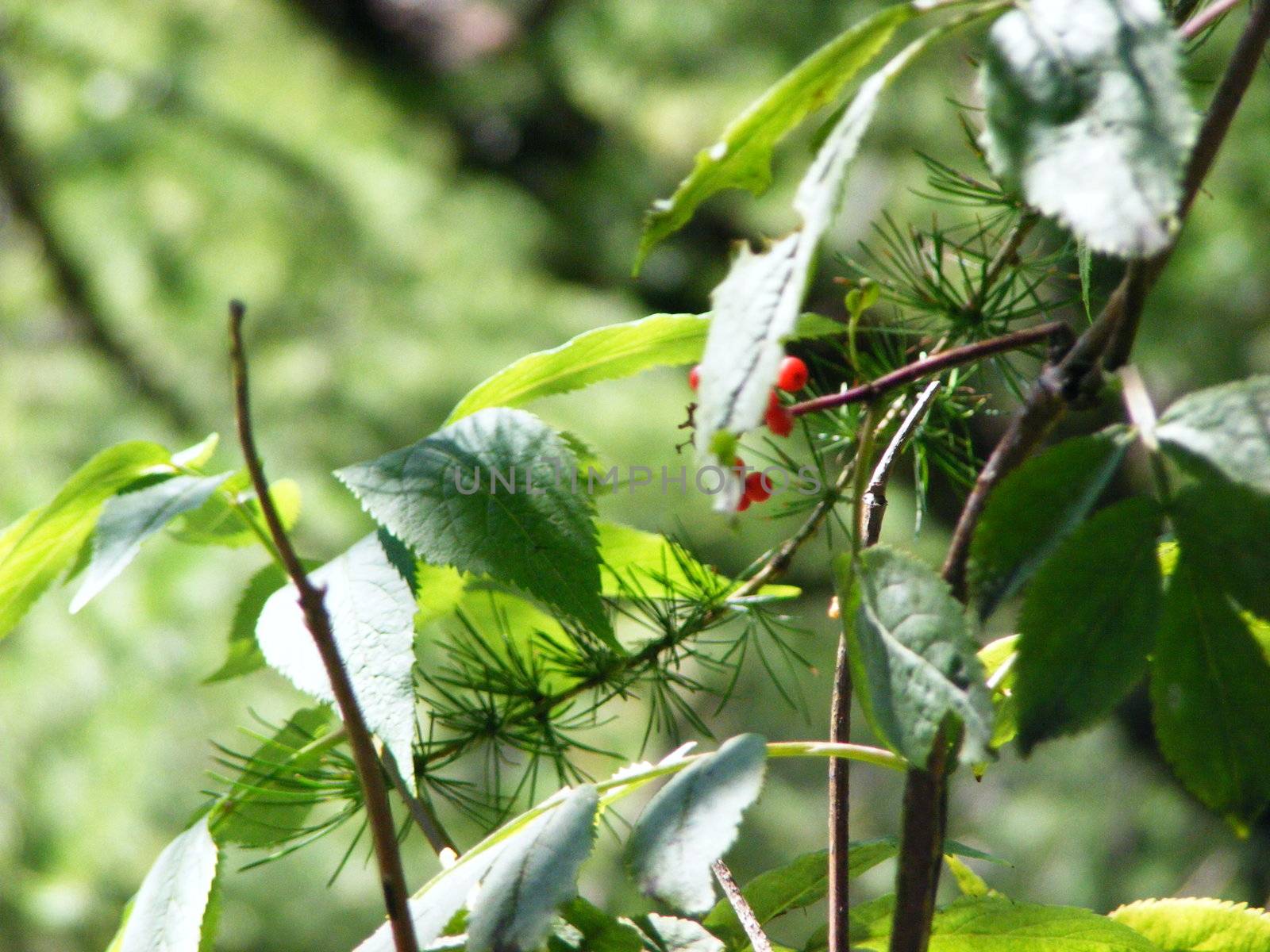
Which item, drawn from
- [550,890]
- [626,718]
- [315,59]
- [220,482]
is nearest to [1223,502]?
[550,890]

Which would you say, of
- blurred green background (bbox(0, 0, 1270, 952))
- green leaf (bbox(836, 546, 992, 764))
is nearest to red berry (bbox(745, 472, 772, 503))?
green leaf (bbox(836, 546, 992, 764))

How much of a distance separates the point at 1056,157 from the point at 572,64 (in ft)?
9.12

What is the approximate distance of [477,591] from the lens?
1.67 ft

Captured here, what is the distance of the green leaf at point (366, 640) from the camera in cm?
35

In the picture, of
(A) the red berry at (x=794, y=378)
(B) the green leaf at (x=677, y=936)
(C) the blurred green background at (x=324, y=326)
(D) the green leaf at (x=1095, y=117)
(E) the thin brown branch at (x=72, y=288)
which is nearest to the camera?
(D) the green leaf at (x=1095, y=117)

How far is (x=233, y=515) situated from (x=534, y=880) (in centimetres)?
24

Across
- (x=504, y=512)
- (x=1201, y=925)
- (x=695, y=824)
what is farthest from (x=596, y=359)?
(x=1201, y=925)

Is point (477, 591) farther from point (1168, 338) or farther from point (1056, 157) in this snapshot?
point (1168, 338)

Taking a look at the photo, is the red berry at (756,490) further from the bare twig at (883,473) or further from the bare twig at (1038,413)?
the bare twig at (1038,413)

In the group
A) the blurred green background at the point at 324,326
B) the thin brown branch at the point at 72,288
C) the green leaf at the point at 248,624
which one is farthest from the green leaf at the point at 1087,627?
the thin brown branch at the point at 72,288

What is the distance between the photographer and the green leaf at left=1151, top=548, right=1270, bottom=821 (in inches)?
9.2

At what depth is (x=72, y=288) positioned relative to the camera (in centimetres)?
235

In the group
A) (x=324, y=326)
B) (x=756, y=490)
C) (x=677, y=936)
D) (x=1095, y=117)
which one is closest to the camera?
(x=1095, y=117)

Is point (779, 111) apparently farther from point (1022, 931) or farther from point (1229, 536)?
point (1022, 931)
